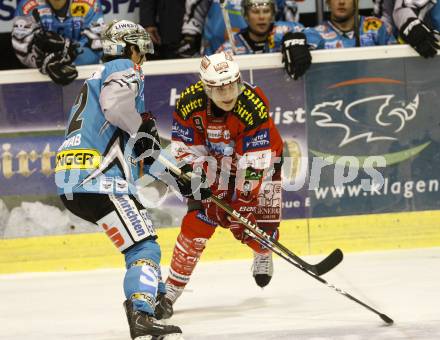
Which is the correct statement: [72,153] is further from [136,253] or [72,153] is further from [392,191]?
[392,191]

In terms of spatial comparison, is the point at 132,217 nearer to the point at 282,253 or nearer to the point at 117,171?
the point at 117,171

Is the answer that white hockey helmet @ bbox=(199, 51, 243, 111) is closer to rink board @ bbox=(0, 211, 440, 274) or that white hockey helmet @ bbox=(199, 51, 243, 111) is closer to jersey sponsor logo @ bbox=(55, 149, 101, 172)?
jersey sponsor logo @ bbox=(55, 149, 101, 172)

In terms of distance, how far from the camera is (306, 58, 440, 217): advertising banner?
6887 mm

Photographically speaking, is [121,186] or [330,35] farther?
[330,35]

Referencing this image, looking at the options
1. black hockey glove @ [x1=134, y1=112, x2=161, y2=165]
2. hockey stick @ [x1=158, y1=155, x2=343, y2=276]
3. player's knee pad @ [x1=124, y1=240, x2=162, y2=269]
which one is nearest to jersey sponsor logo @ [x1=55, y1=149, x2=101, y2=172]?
black hockey glove @ [x1=134, y1=112, x2=161, y2=165]

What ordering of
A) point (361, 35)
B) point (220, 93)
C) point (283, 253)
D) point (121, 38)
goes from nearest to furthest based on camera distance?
point (121, 38)
point (220, 93)
point (283, 253)
point (361, 35)

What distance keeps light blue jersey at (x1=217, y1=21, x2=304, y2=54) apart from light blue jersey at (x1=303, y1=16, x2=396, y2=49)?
0.64 feet

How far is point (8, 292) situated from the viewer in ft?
20.4

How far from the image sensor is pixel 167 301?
17.6 ft

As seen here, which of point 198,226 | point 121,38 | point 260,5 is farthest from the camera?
point 260,5

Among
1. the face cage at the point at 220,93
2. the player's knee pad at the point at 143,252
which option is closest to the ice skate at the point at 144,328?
the player's knee pad at the point at 143,252

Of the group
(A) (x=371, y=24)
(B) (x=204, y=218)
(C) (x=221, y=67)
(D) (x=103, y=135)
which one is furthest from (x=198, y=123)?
(A) (x=371, y=24)

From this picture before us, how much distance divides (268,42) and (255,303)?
90.2 inches

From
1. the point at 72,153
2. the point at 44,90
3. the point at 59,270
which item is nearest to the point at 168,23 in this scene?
the point at 44,90
